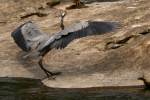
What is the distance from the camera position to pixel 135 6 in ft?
60.5

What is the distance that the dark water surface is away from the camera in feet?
40.4

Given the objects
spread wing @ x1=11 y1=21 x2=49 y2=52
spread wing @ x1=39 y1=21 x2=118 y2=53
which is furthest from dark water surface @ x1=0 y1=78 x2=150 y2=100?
spread wing @ x1=39 y1=21 x2=118 y2=53

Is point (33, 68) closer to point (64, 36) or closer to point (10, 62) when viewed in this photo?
point (10, 62)

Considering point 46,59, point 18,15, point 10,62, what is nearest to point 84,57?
point 46,59

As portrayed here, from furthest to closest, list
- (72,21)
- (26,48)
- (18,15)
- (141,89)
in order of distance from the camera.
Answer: (18,15), (72,21), (26,48), (141,89)

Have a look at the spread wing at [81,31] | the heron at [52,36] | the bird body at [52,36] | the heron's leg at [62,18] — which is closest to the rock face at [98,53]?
the heron's leg at [62,18]

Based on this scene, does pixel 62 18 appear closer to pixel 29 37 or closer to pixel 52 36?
pixel 29 37

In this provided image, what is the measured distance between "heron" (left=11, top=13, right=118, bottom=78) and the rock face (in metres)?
0.61

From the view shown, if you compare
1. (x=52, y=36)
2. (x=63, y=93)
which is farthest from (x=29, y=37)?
(x=63, y=93)

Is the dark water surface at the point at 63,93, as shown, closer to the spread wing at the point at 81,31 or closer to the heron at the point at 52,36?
the heron at the point at 52,36

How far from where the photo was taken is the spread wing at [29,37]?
14.6 meters

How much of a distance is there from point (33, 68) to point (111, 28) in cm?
325

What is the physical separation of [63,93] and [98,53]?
2707mm

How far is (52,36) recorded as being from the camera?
1384cm
